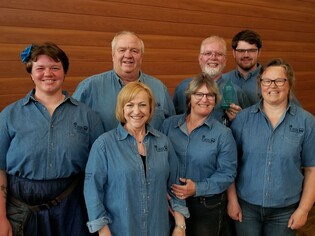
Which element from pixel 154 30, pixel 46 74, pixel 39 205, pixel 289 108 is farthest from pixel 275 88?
pixel 154 30

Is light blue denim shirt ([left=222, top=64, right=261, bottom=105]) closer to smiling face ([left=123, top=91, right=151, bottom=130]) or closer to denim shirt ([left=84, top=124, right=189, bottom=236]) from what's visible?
smiling face ([left=123, top=91, right=151, bottom=130])

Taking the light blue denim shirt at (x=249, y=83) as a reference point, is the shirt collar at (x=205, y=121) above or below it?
below

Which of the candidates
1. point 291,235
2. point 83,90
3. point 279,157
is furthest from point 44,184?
point 291,235

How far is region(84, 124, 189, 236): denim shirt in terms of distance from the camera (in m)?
1.48

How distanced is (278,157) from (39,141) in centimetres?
127

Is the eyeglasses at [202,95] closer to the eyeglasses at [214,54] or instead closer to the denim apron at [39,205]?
the eyeglasses at [214,54]

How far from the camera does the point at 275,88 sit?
1.73m

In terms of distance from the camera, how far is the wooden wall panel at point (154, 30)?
268cm

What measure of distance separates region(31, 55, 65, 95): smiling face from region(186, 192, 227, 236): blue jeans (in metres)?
1.00

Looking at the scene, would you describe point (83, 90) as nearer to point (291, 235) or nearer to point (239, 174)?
point (239, 174)

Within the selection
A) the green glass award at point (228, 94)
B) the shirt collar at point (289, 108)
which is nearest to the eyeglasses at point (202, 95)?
the shirt collar at point (289, 108)

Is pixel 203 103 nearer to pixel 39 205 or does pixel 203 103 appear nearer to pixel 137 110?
pixel 137 110

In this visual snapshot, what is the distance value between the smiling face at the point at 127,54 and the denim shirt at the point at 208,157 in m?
0.55

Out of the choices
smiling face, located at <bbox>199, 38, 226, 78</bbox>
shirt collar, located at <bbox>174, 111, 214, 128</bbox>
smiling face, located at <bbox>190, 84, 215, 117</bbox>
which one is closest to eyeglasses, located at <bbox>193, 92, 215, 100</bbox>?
smiling face, located at <bbox>190, 84, 215, 117</bbox>
